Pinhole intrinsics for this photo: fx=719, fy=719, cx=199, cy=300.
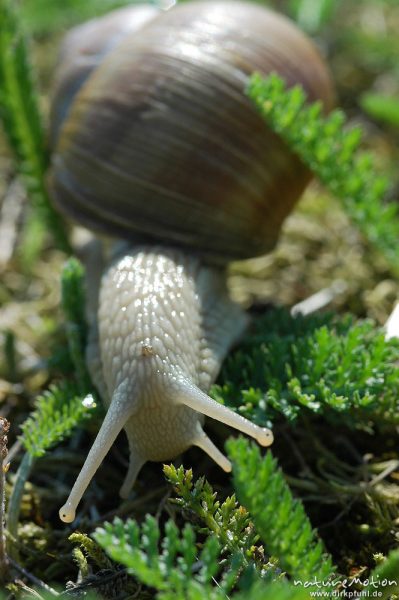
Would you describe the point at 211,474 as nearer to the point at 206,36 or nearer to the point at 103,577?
the point at 103,577

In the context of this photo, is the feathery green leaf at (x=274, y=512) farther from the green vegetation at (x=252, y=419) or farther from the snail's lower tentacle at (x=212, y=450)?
the snail's lower tentacle at (x=212, y=450)

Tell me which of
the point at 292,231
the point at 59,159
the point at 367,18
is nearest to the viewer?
the point at 59,159

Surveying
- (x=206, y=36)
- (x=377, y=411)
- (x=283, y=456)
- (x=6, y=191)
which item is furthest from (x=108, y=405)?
(x=6, y=191)

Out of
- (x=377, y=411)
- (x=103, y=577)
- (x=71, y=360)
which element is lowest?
(x=71, y=360)

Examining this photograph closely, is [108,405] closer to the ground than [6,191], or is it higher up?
higher up

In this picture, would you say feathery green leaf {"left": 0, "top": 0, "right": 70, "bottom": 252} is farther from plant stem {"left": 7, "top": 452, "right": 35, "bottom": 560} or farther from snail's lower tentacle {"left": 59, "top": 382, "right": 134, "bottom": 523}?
snail's lower tentacle {"left": 59, "top": 382, "right": 134, "bottom": 523}

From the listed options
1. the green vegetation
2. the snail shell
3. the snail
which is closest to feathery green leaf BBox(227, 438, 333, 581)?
the green vegetation

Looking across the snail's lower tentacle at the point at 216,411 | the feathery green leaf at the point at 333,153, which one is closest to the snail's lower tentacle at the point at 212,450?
the snail's lower tentacle at the point at 216,411

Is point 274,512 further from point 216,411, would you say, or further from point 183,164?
point 183,164
